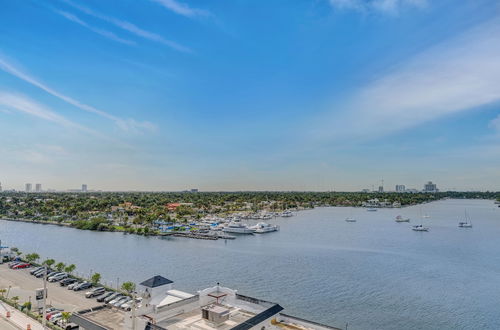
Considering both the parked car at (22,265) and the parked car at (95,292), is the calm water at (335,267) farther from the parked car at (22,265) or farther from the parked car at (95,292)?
the parked car at (95,292)

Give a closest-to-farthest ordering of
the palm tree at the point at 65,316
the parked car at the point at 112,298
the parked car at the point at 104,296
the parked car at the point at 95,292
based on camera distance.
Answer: the palm tree at the point at 65,316 → the parked car at the point at 112,298 → the parked car at the point at 104,296 → the parked car at the point at 95,292

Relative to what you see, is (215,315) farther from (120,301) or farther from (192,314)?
(120,301)

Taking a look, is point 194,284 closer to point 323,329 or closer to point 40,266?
point 40,266

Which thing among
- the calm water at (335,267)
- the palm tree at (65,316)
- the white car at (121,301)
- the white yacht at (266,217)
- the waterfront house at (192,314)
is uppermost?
the waterfront house at (192,314)

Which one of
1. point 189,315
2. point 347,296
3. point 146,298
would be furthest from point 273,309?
point 347,296

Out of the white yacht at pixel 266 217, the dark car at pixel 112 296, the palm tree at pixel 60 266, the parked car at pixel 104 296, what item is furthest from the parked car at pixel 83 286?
the white yacht at pixel 266 217

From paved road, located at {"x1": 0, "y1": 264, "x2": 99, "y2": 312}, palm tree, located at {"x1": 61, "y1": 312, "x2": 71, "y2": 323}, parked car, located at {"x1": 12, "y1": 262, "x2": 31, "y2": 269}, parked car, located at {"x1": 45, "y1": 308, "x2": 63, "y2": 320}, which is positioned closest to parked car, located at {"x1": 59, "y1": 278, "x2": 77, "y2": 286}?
paved road, located at {"x1": 0, "y1": 264, "x2": 99, "y2": 312}

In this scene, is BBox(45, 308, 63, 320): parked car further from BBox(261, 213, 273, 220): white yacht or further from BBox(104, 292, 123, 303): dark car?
BBox(261, 213, 273, 220): white yacht

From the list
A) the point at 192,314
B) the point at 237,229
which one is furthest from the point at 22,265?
the point at 237,229
